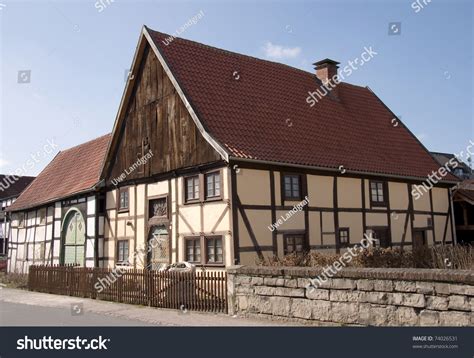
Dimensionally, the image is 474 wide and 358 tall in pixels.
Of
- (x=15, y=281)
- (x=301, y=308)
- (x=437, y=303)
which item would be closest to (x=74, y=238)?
(x=15, y=281)

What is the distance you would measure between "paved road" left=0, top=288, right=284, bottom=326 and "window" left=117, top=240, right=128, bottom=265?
125 inches

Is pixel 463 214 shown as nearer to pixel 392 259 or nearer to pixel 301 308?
pixel 392 259

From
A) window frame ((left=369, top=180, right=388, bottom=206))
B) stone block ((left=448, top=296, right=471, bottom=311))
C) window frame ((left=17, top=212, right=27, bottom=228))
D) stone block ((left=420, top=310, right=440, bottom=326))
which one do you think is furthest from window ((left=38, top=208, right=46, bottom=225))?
stone block ((left=448, top=296, right=471, bottom=311))

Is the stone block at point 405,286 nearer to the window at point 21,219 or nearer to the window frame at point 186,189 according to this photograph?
the window frame at point 186,189

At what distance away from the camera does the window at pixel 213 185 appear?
600 inches

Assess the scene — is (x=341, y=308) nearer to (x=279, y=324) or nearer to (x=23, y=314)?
(x=279, y=324)

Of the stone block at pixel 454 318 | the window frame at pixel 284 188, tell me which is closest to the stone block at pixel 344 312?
the stone block at pixel 454 318

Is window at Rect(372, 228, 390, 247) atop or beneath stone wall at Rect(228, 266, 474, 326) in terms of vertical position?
atop

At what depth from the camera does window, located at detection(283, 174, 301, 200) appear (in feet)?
52.6

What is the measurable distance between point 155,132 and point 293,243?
6404mm

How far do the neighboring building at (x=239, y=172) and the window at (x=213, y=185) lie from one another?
0.19ft

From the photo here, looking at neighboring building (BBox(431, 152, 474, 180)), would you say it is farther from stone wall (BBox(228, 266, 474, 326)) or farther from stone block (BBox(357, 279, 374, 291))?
stone block (BBox(357, 279, 374, 291))
